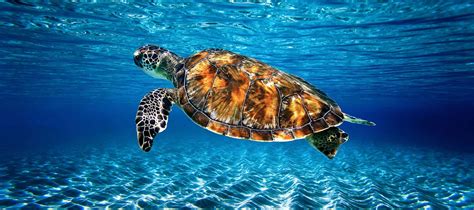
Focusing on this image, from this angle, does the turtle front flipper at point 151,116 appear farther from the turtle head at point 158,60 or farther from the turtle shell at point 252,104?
the turtle head at point 158,60

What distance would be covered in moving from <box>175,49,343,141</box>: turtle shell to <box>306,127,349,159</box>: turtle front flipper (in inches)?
8.6

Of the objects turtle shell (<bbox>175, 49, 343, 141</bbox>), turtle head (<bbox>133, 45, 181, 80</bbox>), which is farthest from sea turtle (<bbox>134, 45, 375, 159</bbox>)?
turtle head (<bbox>133, 45, 181, 80</bbox>)

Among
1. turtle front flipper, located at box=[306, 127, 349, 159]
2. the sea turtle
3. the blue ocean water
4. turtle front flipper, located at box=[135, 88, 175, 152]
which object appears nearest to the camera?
turtle front flipper, located at box=[135, 88, 175, 152]

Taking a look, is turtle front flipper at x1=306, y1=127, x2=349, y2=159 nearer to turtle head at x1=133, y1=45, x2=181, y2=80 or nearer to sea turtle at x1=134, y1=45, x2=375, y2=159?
sea turtle at x1=134, y1=45, x2=375, y2=159

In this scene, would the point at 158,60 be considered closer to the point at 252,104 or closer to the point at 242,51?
the point at 252,104

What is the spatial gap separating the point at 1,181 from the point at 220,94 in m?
9.34

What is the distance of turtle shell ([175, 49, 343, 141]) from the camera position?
4.12 m

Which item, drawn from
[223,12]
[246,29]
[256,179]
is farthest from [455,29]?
[256,179]

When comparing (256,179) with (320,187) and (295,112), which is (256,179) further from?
(295,112)

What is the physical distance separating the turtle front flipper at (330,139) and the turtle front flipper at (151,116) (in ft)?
8.92

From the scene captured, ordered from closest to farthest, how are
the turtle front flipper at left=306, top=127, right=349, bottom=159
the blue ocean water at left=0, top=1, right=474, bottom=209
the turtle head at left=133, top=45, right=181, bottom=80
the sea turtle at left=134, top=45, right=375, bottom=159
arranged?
the sea turtle at left=134, top=45, right=375, bottom=159, the turtle front flipper at left=306, top=127, right=349, bottom=159, the turtle head at left=133, top=45, right=181, bottom=80, the blue ocean water at left=0, top=1, right=474, bottom=209

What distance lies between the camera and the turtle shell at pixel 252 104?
162 inches

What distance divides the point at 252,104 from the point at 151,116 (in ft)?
5.94

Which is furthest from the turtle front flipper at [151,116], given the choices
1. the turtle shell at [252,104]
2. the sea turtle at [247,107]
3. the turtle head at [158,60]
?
the turtle head at [158,60]
